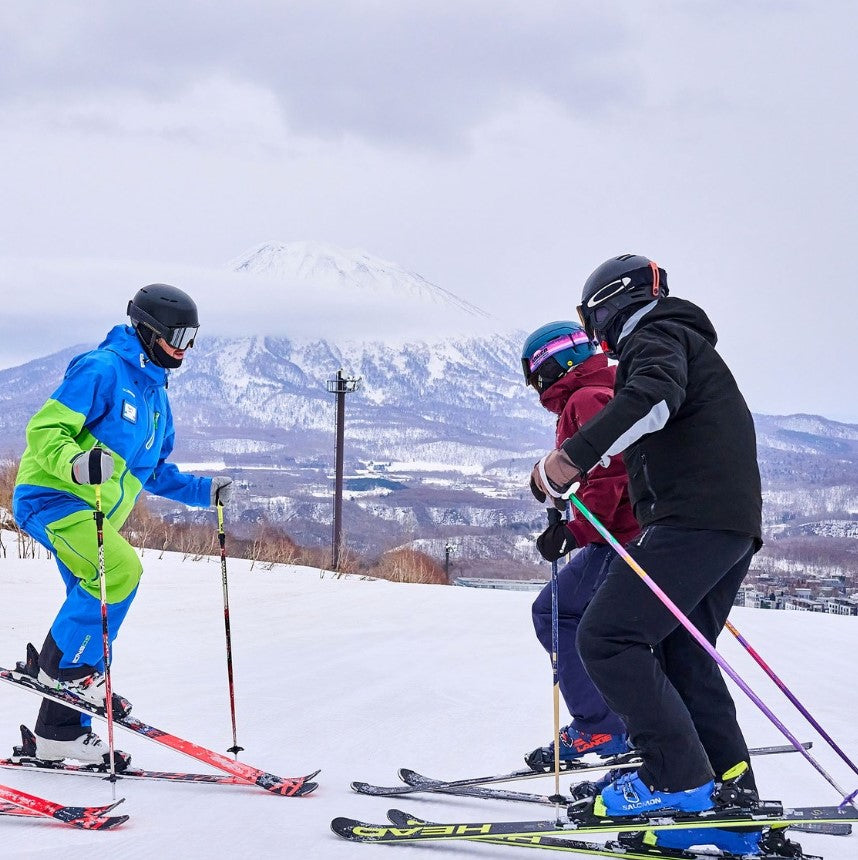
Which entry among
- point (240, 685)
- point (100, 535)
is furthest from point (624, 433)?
point (240, 685)

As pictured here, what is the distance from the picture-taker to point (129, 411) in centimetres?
377

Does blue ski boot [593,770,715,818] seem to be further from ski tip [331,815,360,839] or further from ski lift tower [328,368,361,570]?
ski lift tower [328,368,361,570]

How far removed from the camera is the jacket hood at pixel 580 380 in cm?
373

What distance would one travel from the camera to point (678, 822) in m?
2.63

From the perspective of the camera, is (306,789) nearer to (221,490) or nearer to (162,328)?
(221,490)

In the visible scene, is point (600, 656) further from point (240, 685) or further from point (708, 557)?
point (240, 685)

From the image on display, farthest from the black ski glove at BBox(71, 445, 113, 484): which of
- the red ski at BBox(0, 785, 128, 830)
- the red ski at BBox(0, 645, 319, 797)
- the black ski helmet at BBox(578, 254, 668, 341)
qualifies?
the black ski helmet at BBox(578, 254, 668, 341)

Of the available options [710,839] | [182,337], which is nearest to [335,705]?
[182,337]

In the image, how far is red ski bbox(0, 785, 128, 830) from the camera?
2859 mm

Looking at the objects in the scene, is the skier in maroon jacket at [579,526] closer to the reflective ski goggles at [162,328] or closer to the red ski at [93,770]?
the red ski at [93,770]

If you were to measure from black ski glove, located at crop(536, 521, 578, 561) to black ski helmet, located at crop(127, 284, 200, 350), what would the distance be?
1.96m

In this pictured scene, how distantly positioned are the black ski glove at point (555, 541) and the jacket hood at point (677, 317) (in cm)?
71

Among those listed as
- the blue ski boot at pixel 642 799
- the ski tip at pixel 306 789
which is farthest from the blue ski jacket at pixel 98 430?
the blue ski boot at pixel 642 799

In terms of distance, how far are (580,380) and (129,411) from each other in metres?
1.99
